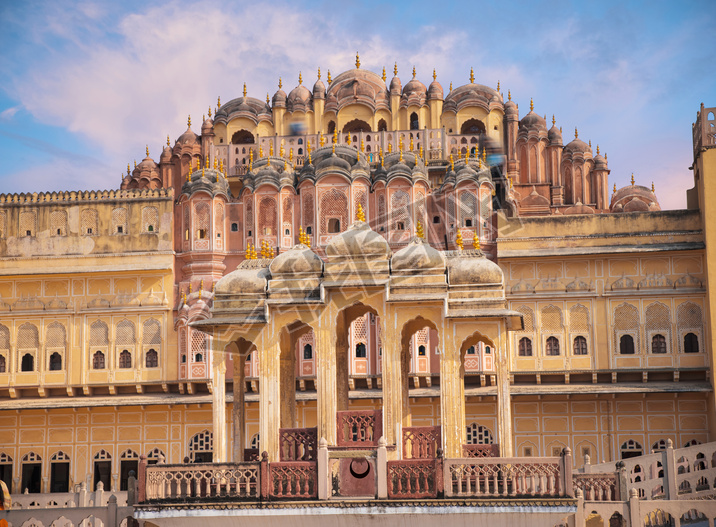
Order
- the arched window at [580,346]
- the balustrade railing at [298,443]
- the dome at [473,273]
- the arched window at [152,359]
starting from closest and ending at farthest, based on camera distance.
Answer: the balustrade railing at [298,443] < the dome at [473,273] < the arched window at [580,346] < the arched window at [152,359]

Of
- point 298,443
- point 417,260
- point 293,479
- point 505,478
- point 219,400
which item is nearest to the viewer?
point 505,478

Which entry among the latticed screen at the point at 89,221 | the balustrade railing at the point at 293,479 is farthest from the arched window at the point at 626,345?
the balustrade railing at the point at 293,479

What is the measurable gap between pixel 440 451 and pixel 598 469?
854cm

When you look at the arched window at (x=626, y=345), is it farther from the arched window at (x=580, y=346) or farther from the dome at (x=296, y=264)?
the dome at (x=296, y=264)

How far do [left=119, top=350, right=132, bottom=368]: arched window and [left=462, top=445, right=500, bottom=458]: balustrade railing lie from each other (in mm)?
16040

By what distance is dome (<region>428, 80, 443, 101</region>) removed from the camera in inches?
1419

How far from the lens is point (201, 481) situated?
15.5 meters

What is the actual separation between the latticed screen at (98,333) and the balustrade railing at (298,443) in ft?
A: 51.4

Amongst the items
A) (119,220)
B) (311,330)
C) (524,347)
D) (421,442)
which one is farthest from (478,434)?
(421,442)

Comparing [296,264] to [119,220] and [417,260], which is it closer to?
[417,260]

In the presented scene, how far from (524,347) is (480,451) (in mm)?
13248

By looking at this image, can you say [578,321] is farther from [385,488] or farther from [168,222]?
[385,488]

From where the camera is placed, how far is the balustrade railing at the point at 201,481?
50.3ft

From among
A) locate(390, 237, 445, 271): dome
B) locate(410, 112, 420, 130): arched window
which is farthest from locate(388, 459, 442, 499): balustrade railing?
locate(410, 112, 420, 130): arched window
